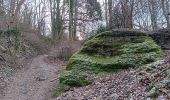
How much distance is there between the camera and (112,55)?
17.2m

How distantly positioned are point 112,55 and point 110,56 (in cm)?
11

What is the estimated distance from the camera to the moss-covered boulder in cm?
1550

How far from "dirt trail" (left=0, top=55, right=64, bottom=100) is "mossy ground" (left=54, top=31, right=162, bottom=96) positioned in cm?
139

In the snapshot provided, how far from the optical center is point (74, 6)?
3634 centimetres

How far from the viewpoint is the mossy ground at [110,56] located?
15477 millimetres

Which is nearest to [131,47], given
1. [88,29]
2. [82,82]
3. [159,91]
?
[82,82]

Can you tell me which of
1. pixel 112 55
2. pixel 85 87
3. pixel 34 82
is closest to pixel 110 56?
pixel 112 55

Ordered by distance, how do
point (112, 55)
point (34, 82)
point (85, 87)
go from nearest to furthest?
point (85, 87), point (112, 55), point (34, 82)

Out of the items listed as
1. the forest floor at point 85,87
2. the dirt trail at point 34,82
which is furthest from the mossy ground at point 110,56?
the dirt trail at point 34,82

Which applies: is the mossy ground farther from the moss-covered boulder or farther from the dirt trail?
the dirt trail

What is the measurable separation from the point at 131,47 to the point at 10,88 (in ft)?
20.3

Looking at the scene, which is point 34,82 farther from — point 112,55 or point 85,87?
point 85,87

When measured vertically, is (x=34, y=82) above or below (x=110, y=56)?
below

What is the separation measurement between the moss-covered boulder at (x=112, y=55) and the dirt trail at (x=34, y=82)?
1395mm
